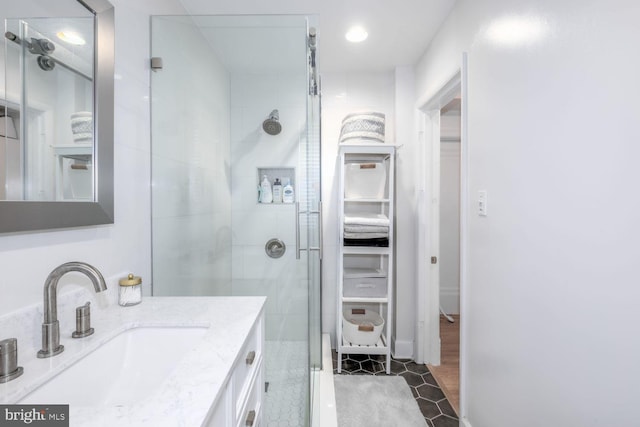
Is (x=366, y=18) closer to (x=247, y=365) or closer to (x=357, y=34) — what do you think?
(x=357, y=34)

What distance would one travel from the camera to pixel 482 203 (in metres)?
1.36

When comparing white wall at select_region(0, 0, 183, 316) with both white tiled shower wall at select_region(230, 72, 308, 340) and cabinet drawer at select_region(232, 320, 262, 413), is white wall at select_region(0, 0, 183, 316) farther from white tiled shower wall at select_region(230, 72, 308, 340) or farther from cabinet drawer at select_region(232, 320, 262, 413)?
cabinet drawer at select_region(232, 320, 262, 413)

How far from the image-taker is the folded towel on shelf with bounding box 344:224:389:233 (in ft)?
6.82

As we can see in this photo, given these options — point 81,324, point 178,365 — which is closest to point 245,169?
point 81,324

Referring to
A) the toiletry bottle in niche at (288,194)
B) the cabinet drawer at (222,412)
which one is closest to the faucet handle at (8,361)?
the cabinet drawer at (222,412)

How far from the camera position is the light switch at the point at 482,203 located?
52.5 inches

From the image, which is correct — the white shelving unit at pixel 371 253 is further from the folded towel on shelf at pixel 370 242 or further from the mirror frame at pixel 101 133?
the mirror frame at pixel 101 133

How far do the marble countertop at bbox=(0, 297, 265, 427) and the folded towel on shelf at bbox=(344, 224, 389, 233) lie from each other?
45.0 inches

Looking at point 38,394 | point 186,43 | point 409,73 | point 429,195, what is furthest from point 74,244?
point 409,73

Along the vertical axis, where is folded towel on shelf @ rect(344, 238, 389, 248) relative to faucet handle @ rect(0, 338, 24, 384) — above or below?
above

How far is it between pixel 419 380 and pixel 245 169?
6.08 ft

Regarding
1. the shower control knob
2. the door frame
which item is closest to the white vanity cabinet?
the shower control knob

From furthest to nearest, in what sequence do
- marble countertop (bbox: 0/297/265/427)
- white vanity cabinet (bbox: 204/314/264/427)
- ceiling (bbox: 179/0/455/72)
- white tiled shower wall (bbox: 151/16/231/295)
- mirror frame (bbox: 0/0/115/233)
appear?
ceiling (bbox: 179/0/455/72) → white tiled shower wall (bbox: 151/16/231/295) → mirror frame (bbox: 0/0/115/233) → white vanity cabinet (bbox: 204/314/264/427) → marble countertop (bbox: 0/297/265/427)

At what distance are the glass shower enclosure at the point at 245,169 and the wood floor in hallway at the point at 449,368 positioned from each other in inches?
40.3
